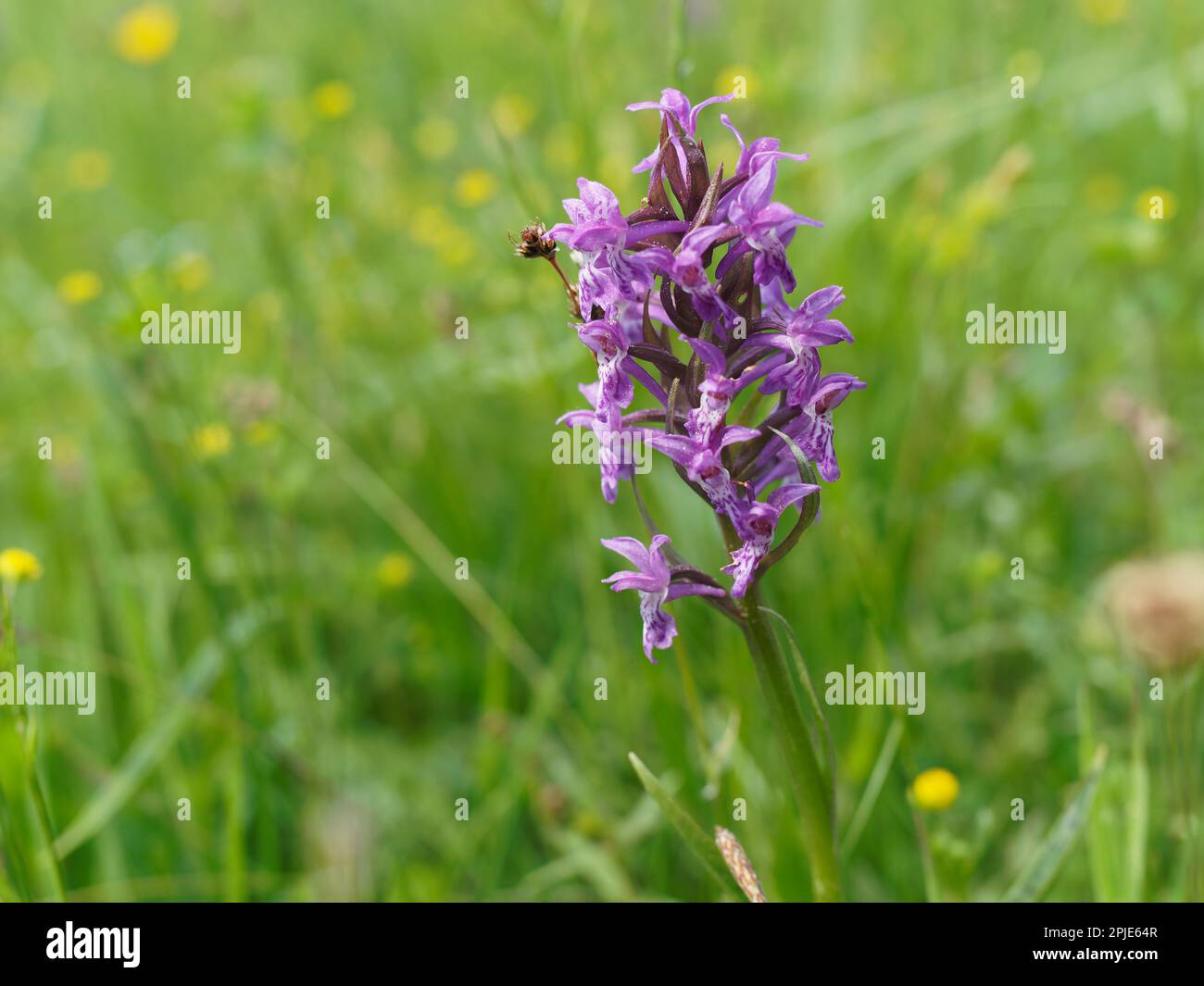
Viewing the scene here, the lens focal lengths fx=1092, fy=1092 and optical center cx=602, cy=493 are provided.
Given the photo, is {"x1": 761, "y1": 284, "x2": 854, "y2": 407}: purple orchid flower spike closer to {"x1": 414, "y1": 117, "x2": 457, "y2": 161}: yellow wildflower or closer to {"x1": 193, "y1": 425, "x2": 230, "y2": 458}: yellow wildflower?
{"x1": 193, "y1": 425, "x2": 230, "y2": 458}: yellow wildflower

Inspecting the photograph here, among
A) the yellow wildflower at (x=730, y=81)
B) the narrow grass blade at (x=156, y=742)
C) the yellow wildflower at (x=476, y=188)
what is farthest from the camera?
the yellow wildflower at (x=476, y=188)

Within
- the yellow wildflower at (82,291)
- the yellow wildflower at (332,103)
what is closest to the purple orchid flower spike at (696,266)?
the yellow wildflower at (82,291)

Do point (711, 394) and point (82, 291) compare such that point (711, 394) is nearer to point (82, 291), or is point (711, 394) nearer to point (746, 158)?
point (746, 158)

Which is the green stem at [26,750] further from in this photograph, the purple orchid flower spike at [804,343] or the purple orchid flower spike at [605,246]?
the purple orchid flower spike at [804,343]

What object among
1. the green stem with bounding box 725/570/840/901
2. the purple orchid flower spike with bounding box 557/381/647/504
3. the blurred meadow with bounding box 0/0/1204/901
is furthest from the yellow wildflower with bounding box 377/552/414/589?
the green stem with bounding box 725/570/840/901

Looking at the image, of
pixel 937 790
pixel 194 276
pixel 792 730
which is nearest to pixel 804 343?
pixel 792 730
